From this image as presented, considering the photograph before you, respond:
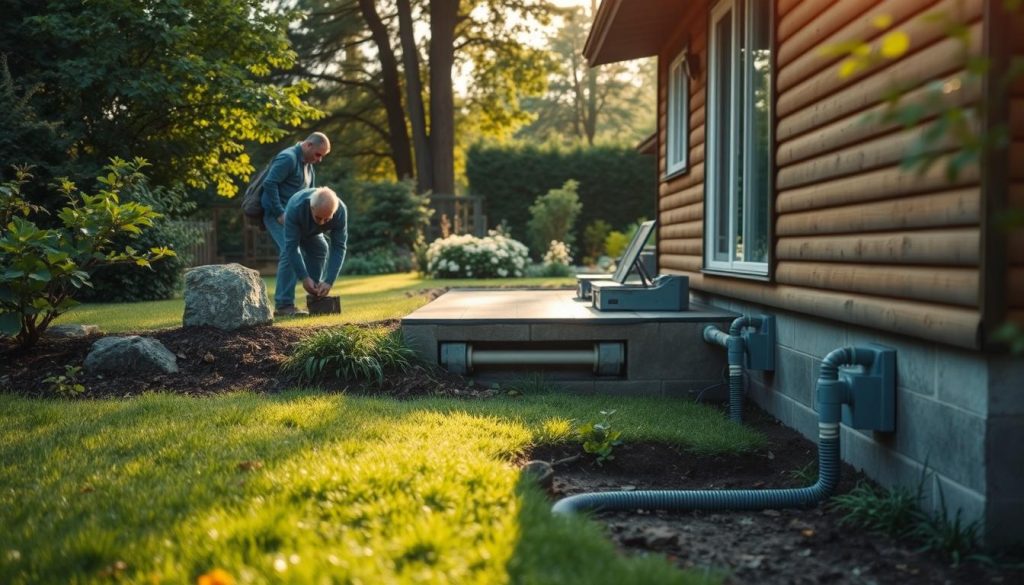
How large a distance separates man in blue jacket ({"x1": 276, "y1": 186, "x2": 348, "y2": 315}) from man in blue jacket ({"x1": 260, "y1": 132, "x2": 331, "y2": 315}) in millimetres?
39

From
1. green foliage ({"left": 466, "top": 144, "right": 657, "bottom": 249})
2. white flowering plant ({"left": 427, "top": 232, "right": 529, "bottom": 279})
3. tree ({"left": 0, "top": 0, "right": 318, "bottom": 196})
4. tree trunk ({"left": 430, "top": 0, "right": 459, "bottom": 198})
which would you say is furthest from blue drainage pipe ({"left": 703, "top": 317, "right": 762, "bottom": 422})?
green foliage ({"left": 466, "top": 144, "right": 657, "bottom": 249})

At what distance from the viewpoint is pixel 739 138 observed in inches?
229

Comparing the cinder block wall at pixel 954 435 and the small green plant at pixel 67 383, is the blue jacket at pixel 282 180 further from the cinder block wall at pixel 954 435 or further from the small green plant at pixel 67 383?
the cinder block wall at pixel 954 435

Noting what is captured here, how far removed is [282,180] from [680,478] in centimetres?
539

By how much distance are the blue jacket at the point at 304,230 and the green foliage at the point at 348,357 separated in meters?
2.38

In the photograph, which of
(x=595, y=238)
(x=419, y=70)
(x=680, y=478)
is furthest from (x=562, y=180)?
(x=680, y=478)

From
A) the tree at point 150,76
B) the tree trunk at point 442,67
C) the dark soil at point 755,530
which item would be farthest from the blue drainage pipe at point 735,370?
the tree trunk at point 442,67

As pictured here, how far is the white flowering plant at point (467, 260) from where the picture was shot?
1502 centimetres

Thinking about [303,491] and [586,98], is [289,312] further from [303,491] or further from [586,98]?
[586,98]

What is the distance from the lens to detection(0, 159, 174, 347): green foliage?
5285mm

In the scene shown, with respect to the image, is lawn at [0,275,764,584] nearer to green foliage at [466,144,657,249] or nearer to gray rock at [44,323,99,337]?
gray rock at [44,323,99,337]

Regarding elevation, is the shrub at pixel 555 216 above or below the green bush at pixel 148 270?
above

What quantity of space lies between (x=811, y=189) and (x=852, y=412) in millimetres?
1253

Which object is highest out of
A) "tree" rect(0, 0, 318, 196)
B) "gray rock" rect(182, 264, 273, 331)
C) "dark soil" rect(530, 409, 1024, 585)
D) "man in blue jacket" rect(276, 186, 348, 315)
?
"tree" rect(0, 0, 318, 196)
